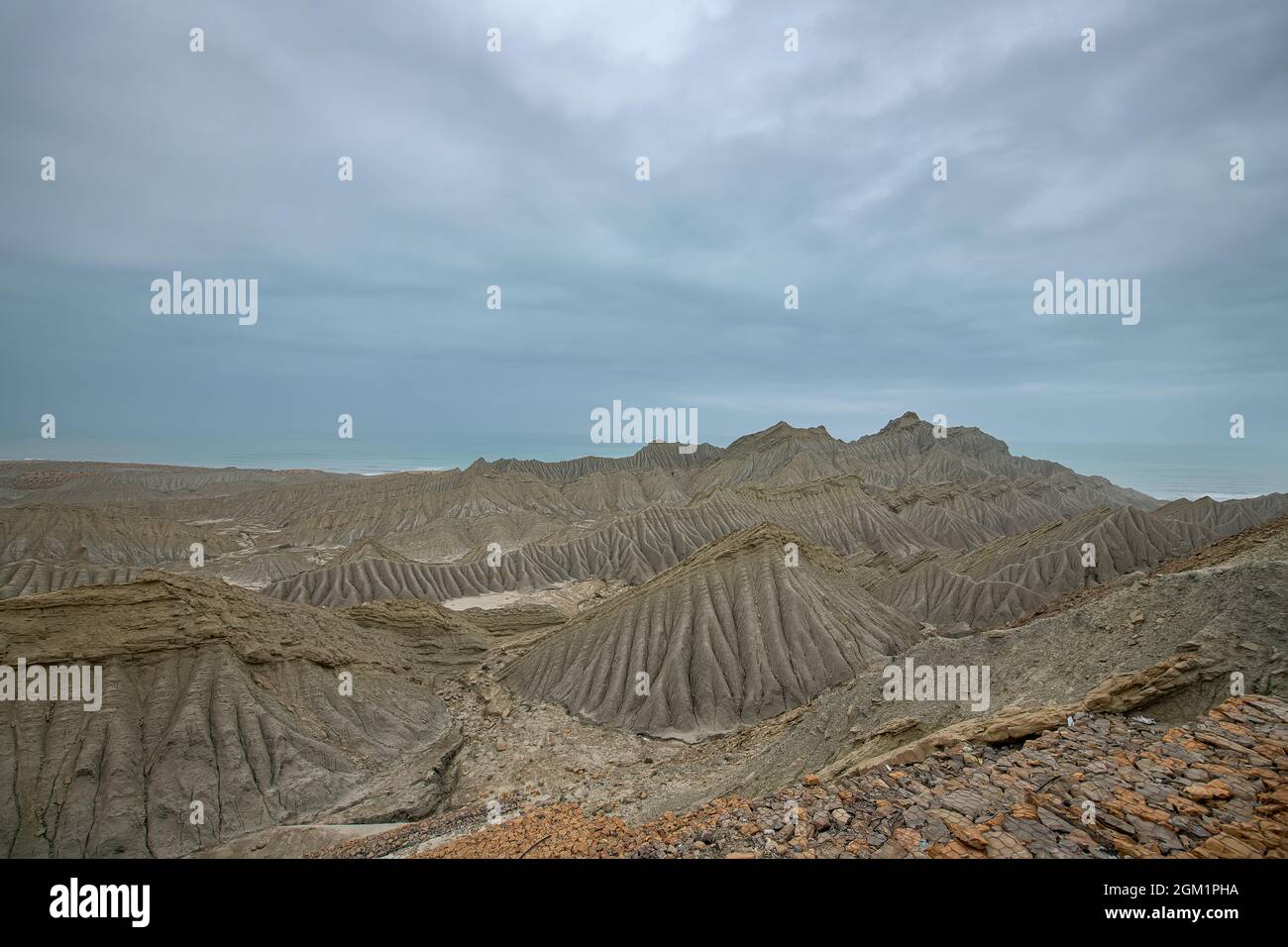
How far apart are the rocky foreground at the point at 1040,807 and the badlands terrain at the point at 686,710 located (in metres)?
0.04

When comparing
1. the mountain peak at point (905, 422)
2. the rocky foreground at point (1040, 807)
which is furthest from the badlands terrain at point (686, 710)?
the mountain peak at point (905, 422)

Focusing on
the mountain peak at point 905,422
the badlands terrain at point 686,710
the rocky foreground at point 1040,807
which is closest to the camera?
the rocky foreground at point 1040,807

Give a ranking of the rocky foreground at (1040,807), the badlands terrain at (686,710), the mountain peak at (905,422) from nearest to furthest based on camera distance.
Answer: the rocky foreground at (1040,807), the badlands terrain at (686,710), the mountain peak at (905,422)

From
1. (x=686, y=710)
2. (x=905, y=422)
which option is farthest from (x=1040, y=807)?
(x=905, y=422)

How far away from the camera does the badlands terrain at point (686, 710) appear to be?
6.90 meters

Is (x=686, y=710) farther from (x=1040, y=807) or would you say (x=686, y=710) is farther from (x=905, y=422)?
(x=905, y=422)

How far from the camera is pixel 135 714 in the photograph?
1914cm

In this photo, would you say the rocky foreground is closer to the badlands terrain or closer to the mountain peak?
the badlands terrain

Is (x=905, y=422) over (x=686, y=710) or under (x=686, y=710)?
over

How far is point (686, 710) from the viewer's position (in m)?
25.8

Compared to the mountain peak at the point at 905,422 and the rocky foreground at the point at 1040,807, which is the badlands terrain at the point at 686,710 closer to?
the rocky foreground at the point at 1040,807

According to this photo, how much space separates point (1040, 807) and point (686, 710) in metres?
20.8
